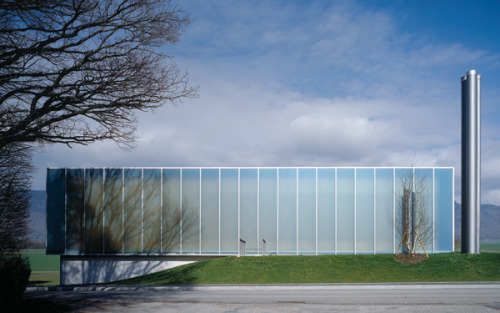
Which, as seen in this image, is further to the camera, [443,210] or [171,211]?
[171,211]

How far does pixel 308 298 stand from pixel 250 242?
1306 centimetres

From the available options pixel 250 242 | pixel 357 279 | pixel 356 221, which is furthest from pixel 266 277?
pixel 356 221

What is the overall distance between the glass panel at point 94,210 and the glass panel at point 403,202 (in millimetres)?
19641

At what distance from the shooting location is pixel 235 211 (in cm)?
2930

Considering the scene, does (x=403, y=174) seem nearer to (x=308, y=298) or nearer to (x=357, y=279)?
(x=357, y=279)

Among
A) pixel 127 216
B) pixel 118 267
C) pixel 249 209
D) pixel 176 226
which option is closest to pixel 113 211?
pixel 127 216

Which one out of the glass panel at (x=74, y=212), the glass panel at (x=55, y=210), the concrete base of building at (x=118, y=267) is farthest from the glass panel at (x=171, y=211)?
the glass panel at (x=55, y=210)

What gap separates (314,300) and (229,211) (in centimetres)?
1434

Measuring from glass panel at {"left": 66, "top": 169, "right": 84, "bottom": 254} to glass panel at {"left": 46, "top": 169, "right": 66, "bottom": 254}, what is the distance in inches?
14.6

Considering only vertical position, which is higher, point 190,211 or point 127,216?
point 190,211

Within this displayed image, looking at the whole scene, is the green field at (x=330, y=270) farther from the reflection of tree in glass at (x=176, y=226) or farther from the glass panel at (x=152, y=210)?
the glass panel at (x=152, y=210)

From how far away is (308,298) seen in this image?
16219 millimetres

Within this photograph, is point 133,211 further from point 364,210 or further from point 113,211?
point 364,210

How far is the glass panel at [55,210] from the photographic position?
97.2ft
